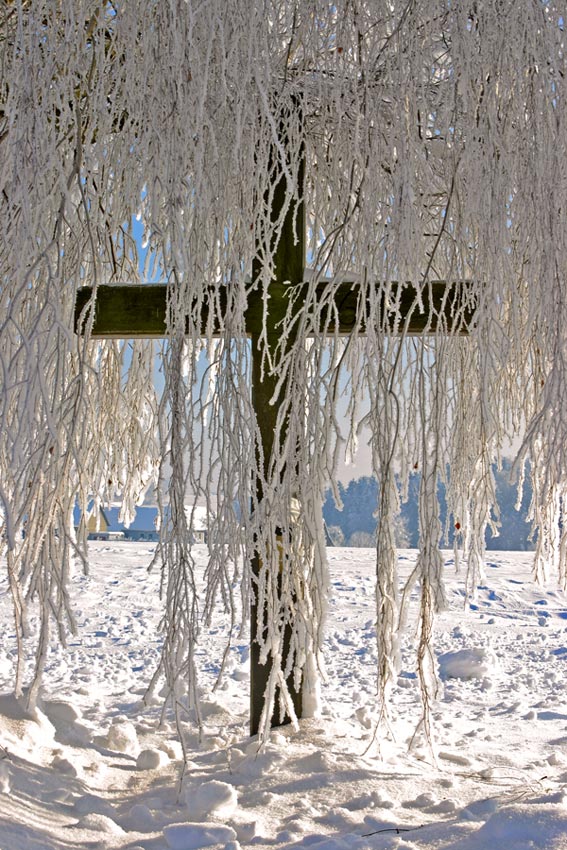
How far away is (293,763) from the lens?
7.74ft

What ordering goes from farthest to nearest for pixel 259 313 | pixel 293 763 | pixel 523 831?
pixel 259 313 < pixel 293 763 < pixel 523 831

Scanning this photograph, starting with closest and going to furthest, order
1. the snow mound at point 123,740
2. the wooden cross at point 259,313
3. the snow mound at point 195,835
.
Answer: the snow mound at point 195,835, the wooden cross at point 259,313, the snow mound at point 123,740

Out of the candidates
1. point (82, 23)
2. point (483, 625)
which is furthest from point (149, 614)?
point (82, 23)


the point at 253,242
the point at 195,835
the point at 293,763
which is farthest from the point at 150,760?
the point at 253,242

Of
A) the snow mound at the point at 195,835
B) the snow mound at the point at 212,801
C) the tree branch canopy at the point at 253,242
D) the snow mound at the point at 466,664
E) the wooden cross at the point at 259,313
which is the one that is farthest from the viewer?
the snow mound at the point at 466,664

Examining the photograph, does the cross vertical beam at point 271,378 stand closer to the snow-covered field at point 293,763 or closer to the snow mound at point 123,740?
the snow-covered field at point 293,763

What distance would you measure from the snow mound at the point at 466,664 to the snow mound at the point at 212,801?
213cm

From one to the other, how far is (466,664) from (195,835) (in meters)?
2.53

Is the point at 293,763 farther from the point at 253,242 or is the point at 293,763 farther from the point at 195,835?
the point at 253,242

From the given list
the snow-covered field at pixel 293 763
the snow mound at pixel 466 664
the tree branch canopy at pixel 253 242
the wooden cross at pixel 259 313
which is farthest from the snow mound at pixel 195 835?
the snow mound at pixel 466 664

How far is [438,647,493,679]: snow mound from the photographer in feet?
13.0

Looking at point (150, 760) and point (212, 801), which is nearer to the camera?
point (212, 801)

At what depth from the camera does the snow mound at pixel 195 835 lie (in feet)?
5.95

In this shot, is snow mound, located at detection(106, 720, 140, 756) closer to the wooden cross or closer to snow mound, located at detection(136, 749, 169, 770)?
snow mound, located at detection(136, 749, 169, 770)
